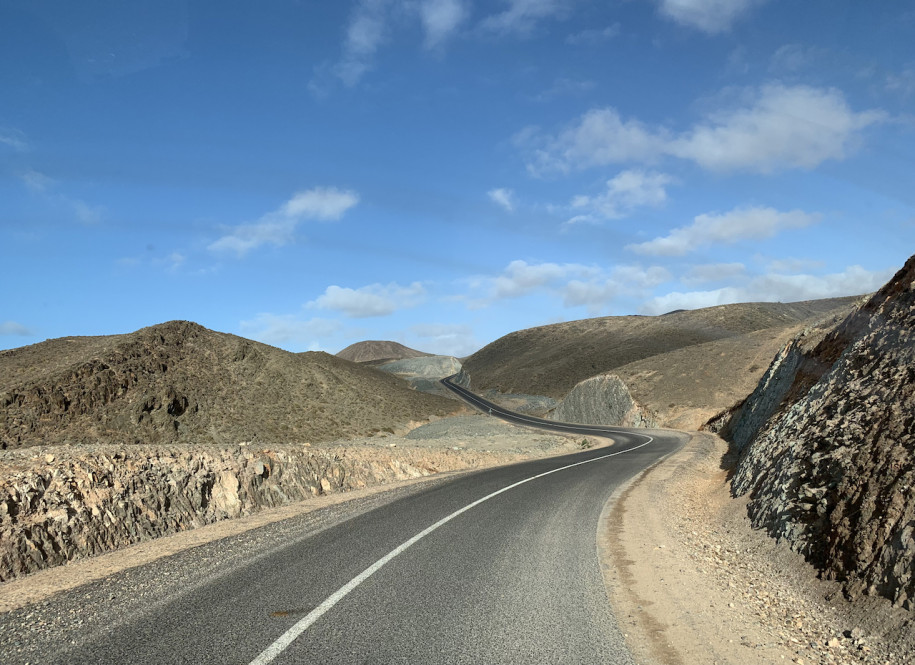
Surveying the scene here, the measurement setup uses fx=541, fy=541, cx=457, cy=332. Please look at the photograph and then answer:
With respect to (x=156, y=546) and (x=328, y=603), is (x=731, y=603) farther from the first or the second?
(x=156, y=546)

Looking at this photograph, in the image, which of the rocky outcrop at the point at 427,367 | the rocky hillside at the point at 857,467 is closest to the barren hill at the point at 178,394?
the rocky hillside at the point at 857,467

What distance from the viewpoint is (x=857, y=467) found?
6.85 metres

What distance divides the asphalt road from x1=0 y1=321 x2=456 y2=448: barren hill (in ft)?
124

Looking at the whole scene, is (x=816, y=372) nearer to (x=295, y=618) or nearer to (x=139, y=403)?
(x=295, y=618)

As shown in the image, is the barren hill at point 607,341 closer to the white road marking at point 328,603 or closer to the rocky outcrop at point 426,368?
the rocky outcrop at point 426,368

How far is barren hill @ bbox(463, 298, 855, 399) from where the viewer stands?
121875mm

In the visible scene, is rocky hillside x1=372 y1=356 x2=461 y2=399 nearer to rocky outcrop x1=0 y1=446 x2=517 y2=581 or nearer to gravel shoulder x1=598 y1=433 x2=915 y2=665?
rocky outcrop x1=0 y1=446 x2=517 y2=581

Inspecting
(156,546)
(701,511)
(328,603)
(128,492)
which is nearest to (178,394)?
(128,492)

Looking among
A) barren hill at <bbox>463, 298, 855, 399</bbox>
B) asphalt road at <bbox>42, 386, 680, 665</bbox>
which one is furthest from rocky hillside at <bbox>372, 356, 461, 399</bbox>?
asphalt road at <bbox>42, 386, 680, 665</bbox>

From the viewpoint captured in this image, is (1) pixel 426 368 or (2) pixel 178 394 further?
(1) pixel 426 368

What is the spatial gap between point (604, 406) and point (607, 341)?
73.6 meters

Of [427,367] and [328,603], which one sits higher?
[427,367]

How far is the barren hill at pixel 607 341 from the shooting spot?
122 m

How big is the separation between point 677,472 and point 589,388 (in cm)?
5549
